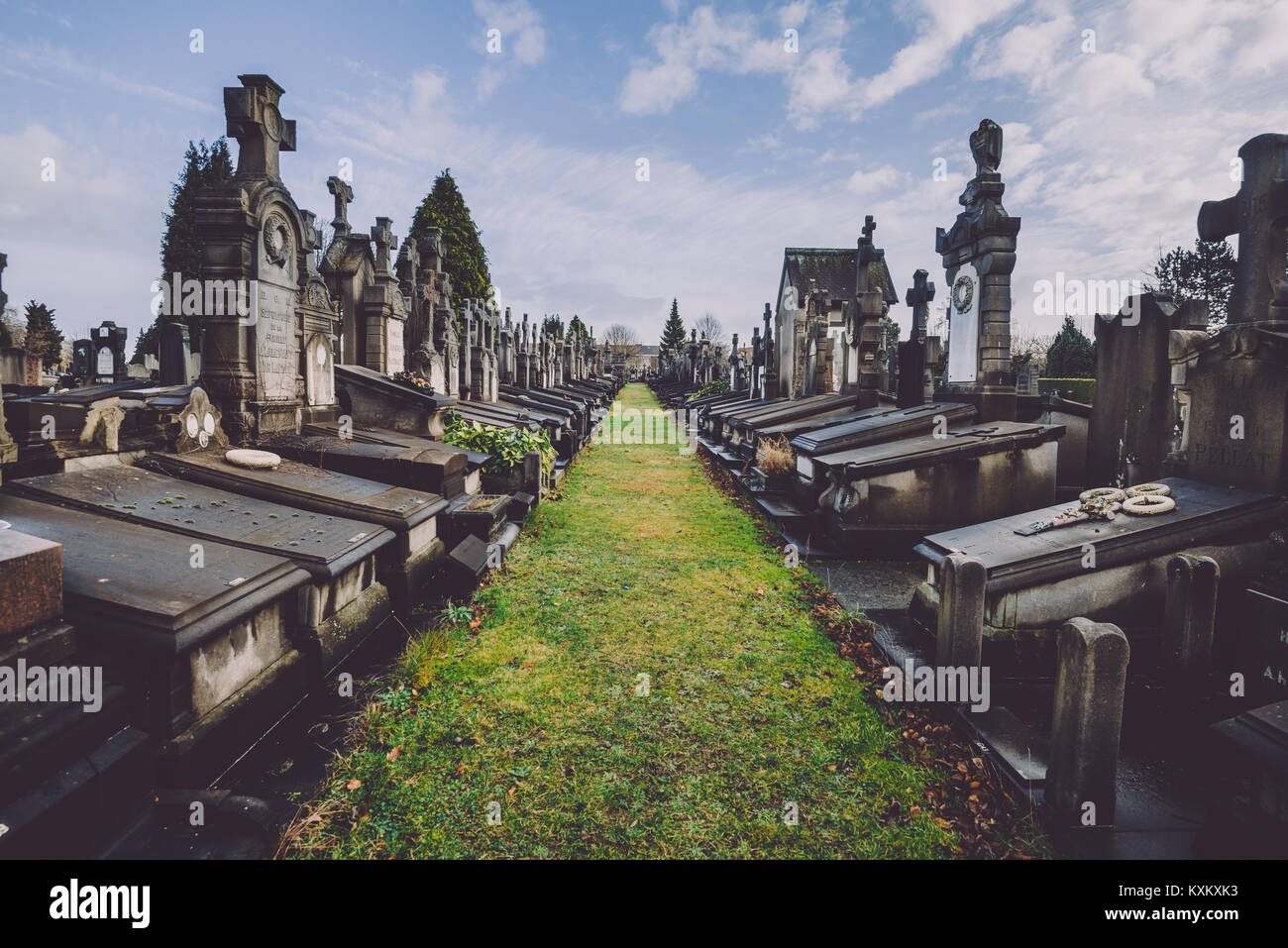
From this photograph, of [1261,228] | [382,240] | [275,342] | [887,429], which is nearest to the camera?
[1261,228]

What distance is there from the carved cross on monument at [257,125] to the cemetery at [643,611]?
0.13ft

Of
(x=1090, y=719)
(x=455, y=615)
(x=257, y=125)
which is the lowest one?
(x=455, y=615)

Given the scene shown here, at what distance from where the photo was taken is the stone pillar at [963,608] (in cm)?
411

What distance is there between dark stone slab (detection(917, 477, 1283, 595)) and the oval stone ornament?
5.99 metres

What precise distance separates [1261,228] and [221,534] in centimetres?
830

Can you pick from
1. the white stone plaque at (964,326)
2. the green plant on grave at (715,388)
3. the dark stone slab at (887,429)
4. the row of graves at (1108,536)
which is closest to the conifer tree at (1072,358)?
the green plant on grave at (715,388)

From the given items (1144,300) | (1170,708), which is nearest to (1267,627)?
(1170,708)

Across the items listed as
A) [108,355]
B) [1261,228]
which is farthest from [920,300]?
[108,355]

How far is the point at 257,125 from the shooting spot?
267 inches

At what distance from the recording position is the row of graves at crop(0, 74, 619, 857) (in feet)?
8.39

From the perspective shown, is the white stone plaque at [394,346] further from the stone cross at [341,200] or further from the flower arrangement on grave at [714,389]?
the flower arrangement on grave at [714,389]

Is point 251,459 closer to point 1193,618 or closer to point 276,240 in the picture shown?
point 276,240

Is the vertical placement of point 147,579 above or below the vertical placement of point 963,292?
below
